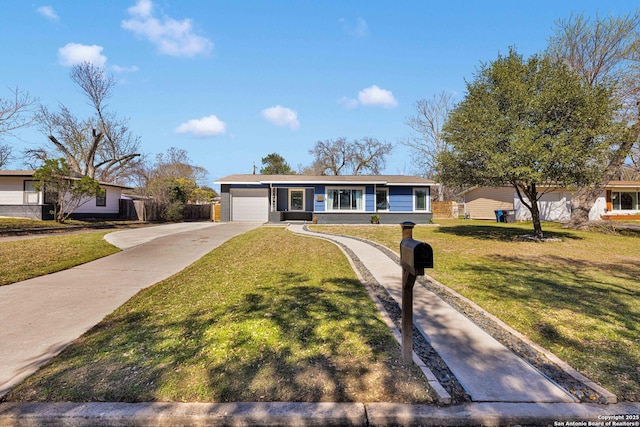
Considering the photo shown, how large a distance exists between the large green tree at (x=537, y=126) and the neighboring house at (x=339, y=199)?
9633mm

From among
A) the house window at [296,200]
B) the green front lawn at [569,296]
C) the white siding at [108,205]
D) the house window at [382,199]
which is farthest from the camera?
the house window at [296,200]

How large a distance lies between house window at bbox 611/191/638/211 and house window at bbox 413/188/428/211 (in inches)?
743

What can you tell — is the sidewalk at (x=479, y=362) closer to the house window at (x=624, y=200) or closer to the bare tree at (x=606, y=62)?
the bare tree at (x=606, y=62)

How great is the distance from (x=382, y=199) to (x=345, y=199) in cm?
266

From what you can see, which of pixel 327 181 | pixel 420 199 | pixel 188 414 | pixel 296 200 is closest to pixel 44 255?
pixel 188 414

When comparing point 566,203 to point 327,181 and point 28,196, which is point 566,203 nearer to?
point 327,181

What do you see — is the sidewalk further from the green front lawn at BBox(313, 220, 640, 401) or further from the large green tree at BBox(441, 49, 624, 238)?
the large green tree at BBox(441, 49, 624, 238)

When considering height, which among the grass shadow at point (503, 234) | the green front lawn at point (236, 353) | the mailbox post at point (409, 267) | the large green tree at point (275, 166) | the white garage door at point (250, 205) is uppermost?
the large green tree at point (275, 166)

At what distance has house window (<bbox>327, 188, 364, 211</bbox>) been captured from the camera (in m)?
20.8

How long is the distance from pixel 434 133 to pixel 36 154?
1622 inches

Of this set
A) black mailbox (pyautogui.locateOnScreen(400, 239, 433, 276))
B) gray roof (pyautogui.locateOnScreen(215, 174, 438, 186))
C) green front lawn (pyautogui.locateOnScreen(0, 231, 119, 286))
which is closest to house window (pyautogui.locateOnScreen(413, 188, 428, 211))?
gray roof (pyautogui.locateOnScreen(215, 174, 438, 186))

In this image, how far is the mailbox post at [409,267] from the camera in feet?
7.72

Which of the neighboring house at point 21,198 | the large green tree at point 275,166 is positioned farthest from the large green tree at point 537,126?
the large green tree at point 275,166

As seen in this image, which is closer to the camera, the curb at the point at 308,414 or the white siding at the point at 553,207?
the curb at the point at 308,414
